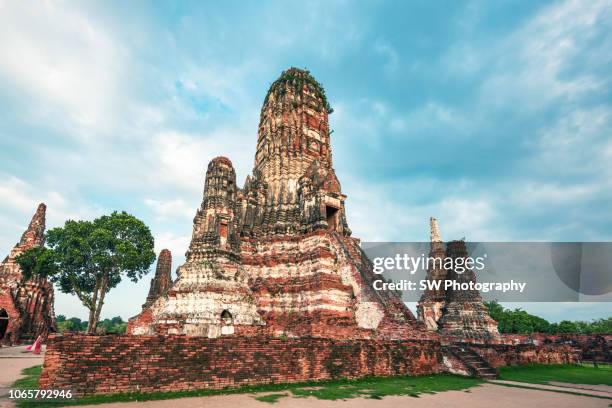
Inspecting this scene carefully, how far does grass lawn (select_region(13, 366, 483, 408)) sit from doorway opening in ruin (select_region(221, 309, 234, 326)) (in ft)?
18.9

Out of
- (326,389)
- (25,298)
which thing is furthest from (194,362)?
(25,298)

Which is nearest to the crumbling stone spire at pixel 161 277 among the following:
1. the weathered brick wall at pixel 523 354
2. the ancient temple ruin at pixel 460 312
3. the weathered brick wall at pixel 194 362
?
the weathered brick wall at pixel 194 362

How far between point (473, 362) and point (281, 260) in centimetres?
951

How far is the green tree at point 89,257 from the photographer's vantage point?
2331 centimetres

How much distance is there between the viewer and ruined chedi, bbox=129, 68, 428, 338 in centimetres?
1373

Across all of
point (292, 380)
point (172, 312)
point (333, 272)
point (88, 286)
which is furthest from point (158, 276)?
point (292, 380)

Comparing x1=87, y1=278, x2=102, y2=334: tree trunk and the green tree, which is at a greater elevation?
the green tree

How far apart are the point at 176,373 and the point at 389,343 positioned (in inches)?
263

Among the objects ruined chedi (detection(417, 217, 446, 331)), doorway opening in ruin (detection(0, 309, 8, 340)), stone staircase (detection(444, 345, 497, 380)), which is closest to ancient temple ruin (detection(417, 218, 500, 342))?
ruined chedi (detection(417, 217, 446, 331))

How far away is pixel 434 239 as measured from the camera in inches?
1300

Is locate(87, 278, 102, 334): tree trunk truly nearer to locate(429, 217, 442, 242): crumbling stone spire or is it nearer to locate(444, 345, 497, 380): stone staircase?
locate(444, 345, 497, 380): stone staircase

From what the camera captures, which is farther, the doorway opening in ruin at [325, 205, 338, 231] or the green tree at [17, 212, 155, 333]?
the green tree at [17, 212, 155, 333]

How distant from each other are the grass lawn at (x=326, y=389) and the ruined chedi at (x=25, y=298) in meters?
19.1

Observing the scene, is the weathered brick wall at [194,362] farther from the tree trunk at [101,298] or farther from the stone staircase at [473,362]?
the tree trunk at [101,298]
